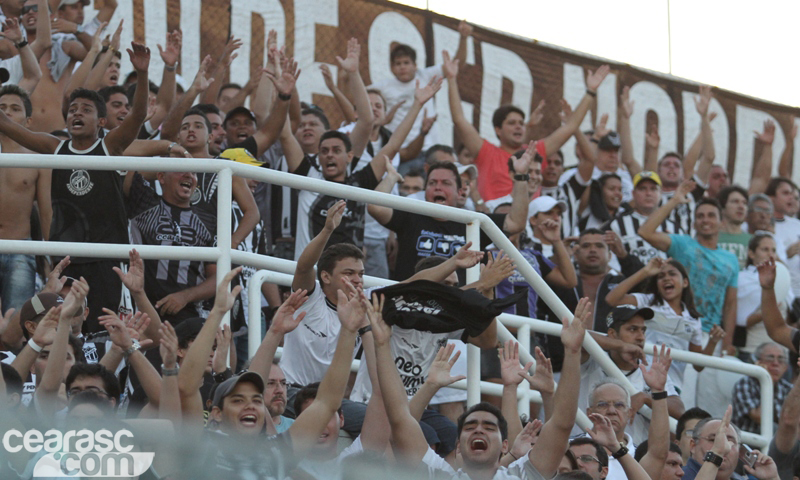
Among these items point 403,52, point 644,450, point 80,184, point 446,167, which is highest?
point 403,52

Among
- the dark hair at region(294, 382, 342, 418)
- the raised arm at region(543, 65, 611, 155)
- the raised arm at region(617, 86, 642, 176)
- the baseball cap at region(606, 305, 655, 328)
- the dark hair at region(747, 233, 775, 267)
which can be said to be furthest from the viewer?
the raised arm at region(617, 86, 642, 176)

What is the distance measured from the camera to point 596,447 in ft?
21.4

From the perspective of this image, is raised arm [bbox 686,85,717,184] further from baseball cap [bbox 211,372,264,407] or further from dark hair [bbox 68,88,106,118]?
baseball cap [bbox 211,372,264,407]

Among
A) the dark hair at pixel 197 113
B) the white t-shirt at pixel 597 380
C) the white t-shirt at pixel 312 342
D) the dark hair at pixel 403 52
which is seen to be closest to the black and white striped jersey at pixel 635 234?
the white t-shirt at pixel 597 380

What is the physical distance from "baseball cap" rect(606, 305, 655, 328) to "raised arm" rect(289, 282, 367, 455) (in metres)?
3.15

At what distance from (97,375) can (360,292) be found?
117 centimetres

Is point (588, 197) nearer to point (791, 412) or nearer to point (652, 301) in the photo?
point (652, 301)

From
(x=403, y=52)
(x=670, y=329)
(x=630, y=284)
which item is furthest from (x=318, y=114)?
(x=670, y=329)

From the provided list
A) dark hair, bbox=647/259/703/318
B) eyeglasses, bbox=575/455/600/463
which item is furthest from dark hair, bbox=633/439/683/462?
dark hair, bbox=647/259/703/318

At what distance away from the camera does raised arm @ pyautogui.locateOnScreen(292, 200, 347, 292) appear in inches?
247

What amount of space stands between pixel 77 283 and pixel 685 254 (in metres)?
5.91

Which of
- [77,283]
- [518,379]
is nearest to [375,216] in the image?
[518,379]

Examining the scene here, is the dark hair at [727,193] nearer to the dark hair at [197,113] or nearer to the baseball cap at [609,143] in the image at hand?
the baseball cap at [609,143]

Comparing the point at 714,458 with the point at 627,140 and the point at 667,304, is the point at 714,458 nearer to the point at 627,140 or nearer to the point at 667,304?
the point at 667,304
